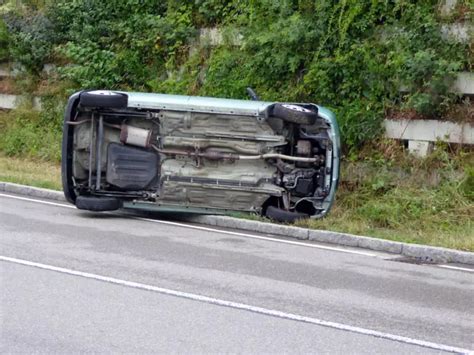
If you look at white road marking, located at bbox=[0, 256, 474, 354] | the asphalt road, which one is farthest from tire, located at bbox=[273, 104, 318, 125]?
white road marking, located at bbox=[0, 256, 474, 354]

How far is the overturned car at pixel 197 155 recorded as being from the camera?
13117mm

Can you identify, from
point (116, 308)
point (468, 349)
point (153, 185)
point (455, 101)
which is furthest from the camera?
point (455, 101)

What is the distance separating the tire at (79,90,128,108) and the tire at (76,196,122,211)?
4.58 feet

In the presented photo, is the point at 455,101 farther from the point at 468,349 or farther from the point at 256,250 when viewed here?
the point at 468,349

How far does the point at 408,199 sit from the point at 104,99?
483 cm

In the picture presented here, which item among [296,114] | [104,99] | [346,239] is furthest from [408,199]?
[104,99]

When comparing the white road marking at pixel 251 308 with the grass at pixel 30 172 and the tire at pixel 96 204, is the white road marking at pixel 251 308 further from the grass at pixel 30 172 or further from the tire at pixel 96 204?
the grass at pixel 30 172

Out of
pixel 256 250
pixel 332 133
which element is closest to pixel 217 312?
pixel 256 250

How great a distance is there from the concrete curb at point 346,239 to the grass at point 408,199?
0.84 ft

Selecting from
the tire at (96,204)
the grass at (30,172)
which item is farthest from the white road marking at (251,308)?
the grass at (30,172)

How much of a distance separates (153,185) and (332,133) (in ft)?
9.40

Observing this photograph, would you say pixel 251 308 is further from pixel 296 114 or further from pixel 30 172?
pixel 30 172

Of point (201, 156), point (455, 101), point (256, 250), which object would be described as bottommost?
point (256, 250)

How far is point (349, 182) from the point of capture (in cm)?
1493
